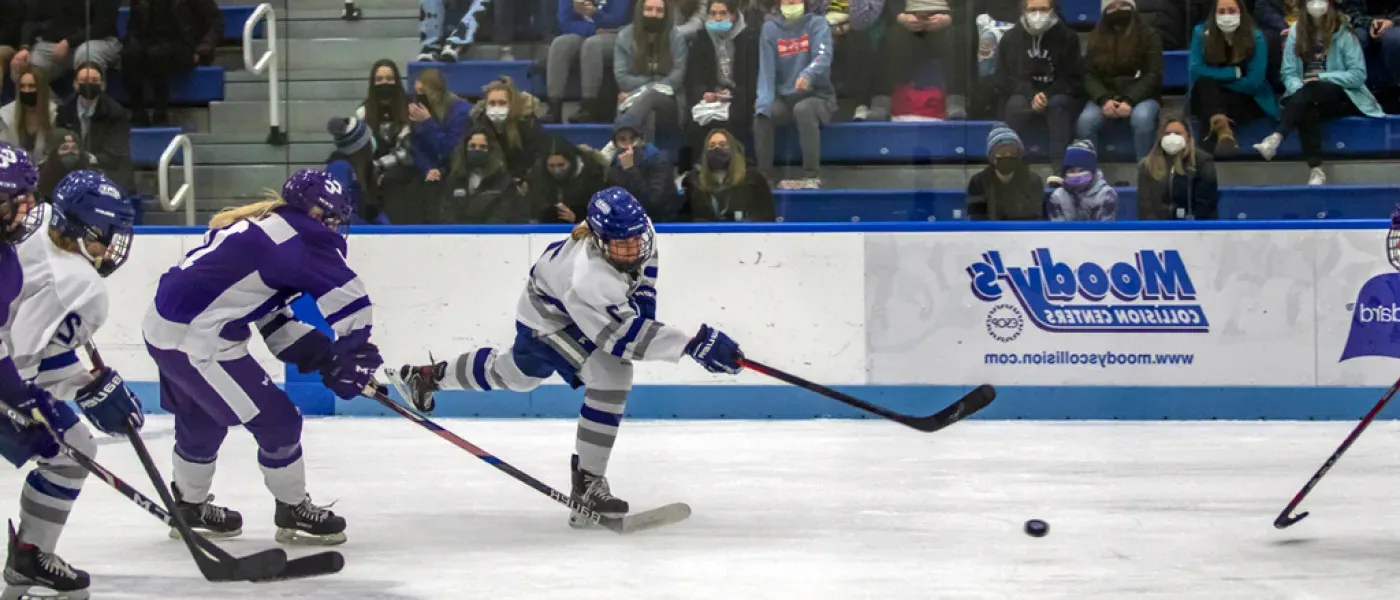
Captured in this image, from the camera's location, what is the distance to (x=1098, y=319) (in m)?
6.36

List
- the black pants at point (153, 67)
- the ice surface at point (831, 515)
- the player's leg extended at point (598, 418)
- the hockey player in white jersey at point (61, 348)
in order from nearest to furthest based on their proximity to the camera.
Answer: the hockey player in white jersey at point (61, 348), the ice surface at point (831, 515), the player's leg extended at point (598, 418), the black pants at point (153, 67)

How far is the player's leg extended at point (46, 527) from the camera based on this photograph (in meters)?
3.27

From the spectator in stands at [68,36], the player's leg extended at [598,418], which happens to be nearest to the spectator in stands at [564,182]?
the spectator in stands at [68,36]

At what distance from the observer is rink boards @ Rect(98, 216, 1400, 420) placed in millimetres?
6289

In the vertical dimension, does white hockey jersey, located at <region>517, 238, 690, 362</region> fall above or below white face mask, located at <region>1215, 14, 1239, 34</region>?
below

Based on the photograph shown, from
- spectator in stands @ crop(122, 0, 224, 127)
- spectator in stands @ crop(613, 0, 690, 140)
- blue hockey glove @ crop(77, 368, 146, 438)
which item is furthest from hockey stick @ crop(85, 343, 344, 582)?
spectator in stands @ crop(122, 0, 224, 127)

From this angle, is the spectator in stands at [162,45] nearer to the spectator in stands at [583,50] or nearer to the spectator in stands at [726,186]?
the spectator in stands at [583,50]

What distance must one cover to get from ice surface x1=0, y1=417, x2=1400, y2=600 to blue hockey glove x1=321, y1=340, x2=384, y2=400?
16.5 inches

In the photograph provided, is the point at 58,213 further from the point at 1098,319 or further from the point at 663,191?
the point at 1098,319

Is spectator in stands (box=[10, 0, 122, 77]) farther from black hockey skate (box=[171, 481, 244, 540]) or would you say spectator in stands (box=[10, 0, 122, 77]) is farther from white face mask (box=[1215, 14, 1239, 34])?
white face mask (box=[1215, 14, 1239, 34])

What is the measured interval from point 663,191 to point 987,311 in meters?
1.46

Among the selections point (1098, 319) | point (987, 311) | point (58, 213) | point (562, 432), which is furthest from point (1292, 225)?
point (58, 213)

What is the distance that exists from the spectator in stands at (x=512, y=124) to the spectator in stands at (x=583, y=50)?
0.30 ft

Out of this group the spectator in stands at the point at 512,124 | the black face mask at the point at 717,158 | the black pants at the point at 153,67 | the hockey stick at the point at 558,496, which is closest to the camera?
the hockey stick at the point at 558,496
